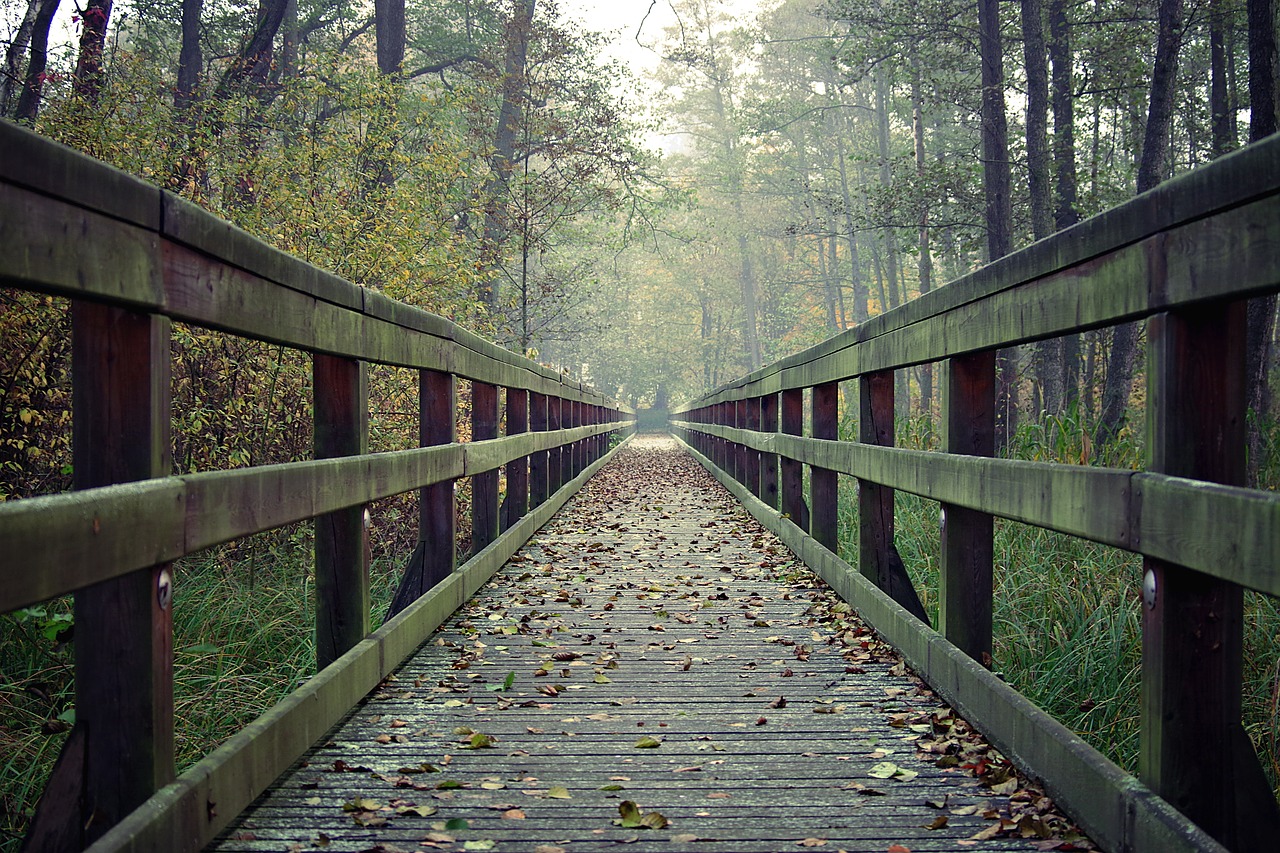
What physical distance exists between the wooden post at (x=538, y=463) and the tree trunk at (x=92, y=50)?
395 centimetres

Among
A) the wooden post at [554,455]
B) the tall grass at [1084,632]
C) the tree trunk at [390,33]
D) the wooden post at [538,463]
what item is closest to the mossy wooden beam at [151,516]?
the tall grass at [1084,632]

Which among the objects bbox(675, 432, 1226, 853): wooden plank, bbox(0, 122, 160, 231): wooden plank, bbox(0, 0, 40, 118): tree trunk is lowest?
bbox(675, 432, 1226, 853): wooden plank

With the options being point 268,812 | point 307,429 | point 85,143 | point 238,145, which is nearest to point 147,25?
point 238,145

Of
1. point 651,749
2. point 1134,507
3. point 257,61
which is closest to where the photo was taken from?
point 1134,507

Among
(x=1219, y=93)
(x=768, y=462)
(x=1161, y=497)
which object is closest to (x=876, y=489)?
(x=1161, y=497)

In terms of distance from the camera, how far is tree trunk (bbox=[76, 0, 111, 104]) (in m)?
7.52

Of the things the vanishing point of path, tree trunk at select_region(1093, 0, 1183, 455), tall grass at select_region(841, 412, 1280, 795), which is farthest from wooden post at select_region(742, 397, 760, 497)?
the vanishing point of path

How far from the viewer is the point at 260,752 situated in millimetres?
2760

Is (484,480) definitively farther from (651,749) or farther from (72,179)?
(72,179)

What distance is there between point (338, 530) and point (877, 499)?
257 centimetres

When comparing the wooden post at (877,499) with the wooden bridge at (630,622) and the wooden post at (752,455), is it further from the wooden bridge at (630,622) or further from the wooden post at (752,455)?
the wooden post at (752,455)

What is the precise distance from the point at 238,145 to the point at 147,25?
25.6 feet

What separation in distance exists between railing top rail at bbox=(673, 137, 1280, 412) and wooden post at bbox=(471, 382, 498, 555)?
3.11 m

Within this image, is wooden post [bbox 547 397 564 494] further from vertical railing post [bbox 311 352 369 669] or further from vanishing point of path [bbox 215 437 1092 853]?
vertical railing post [bbox 311 352 369 669]
